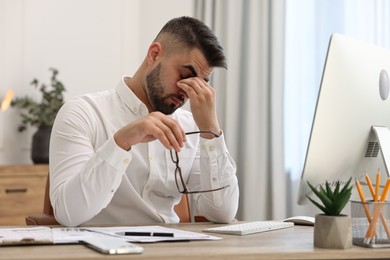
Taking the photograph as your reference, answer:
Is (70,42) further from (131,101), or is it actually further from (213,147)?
(213,147)

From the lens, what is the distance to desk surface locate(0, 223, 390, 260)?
115 centimetres

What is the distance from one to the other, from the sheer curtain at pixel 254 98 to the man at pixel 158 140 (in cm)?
192

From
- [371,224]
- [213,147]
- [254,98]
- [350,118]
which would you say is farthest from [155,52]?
[254,98]

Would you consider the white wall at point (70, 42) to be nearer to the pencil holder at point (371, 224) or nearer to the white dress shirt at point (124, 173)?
the white dress shirt at point (124, 173)

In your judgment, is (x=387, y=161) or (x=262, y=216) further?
(x=262, y=216)

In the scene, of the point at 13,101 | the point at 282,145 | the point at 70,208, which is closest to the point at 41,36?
the point at 13,101

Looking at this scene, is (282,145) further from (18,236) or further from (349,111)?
(18,236)

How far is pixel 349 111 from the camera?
1648 mm

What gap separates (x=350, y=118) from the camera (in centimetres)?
166

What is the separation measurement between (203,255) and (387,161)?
0.72 meters

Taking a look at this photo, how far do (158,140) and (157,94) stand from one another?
14cm

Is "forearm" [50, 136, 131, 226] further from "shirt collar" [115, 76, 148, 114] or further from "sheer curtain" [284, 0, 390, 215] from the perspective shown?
"sheer curtain" [284, 0, 390, 215]

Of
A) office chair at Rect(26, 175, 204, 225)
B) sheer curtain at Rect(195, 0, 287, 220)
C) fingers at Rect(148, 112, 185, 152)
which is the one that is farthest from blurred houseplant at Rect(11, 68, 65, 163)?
fingers at Rect(148, 112, 185, 152)

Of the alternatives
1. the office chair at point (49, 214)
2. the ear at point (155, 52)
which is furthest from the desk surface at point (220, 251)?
the ear at point (155, 52)
